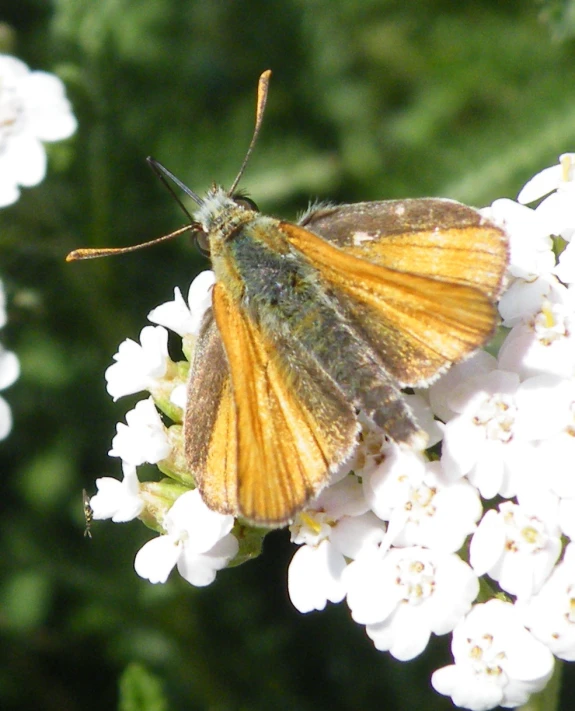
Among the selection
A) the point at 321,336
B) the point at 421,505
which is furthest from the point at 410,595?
the point at 321,336

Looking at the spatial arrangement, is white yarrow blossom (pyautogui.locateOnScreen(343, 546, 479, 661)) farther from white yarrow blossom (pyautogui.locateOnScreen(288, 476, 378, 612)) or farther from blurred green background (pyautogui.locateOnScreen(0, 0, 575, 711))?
blurred green background (pyautogui.locateOnScreen(0, 0, 575, 711))

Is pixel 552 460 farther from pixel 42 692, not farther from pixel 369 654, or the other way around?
pixel 42 692

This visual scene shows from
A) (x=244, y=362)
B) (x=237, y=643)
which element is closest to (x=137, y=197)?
(x=237, y=643)

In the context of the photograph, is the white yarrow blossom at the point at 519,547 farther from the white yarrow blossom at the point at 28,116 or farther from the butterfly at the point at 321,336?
the white yarrow blossom at the point at 28,116

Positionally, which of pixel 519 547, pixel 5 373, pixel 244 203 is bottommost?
pixel 5 373

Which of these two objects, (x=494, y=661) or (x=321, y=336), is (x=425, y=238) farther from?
(x=494, y=661)

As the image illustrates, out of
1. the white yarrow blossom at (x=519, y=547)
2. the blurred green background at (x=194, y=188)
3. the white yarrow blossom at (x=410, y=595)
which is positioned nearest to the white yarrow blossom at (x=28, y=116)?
the blurred green background at (x=194, y=188)
